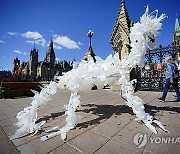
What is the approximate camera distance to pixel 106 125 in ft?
10.7

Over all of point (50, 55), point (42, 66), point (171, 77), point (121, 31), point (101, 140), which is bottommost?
point (101, 140)

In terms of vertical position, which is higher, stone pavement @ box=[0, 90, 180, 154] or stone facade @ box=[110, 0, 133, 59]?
stone facade @ box=[110, 0, 133, 59]

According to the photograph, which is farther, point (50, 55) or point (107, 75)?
point (50, 55)

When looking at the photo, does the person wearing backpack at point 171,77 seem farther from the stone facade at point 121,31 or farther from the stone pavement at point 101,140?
the stone facade at point 121,31

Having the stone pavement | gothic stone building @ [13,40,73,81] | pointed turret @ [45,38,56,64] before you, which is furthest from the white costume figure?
pointed turret @ [45,38,56,64]

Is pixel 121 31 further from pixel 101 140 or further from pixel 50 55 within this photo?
pixel 50 55

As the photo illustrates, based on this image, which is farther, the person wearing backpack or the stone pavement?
the person wearing backpack

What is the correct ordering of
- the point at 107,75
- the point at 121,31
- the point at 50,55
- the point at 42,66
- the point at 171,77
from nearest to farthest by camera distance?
the point at 107,75 → the point at 171,77 → the point at 121,31 → the point at 42,66 → the point at 50,55

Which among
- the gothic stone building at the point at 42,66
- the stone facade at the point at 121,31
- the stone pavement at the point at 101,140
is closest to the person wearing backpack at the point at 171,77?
the stone pavement at the point at 101,140

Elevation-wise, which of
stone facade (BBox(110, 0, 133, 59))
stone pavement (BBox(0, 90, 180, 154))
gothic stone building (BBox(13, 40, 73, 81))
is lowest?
stone pavement (BBox(0, 90, 180, 154))

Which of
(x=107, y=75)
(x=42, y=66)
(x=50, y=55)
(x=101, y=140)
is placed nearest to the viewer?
(x=101, y=140)

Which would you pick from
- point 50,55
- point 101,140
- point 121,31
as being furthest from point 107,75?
point 50,55

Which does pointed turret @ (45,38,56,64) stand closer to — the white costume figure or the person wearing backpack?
the person wearing backpack

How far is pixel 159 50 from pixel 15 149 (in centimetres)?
1327
